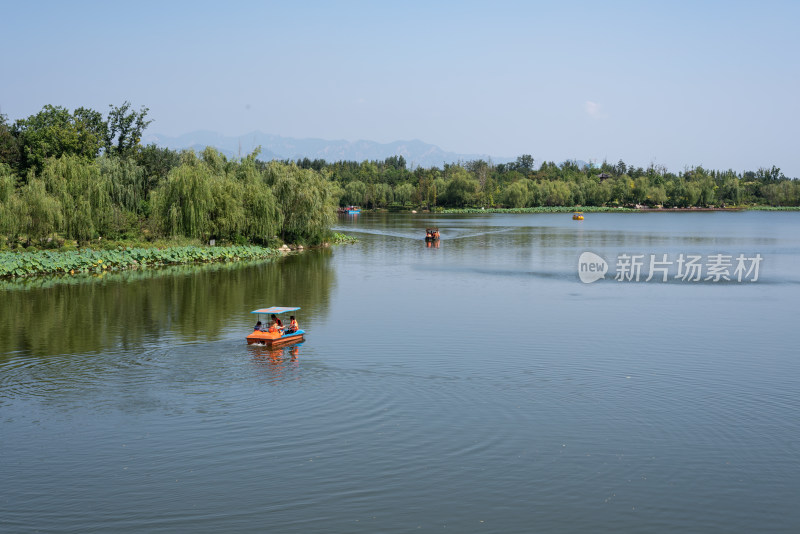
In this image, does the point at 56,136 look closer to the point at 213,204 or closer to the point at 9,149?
the point at 9,149

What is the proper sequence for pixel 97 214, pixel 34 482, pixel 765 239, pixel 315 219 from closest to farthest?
pixel 34 482, pixel 97 214, pixel 315 219, pixel 765 239

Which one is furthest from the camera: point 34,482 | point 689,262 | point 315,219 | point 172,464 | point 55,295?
point 315,219

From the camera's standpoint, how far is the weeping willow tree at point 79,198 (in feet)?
143

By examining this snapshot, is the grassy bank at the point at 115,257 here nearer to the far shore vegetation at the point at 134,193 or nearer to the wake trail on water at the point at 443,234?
the far shore vegetation at the point at 134,193

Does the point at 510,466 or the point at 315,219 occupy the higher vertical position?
the point at 315,219

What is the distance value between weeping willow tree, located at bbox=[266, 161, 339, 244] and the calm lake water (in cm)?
2521

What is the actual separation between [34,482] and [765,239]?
76.2 m

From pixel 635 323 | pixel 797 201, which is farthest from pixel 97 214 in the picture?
pixel 797 201

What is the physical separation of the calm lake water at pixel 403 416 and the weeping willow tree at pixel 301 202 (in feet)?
82.7

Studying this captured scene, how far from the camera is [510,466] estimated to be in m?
13.1

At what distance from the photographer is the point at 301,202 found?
56250 millimetres

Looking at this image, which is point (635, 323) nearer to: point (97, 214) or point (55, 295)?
point (55, 295)

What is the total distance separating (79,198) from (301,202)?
17207 millimetres

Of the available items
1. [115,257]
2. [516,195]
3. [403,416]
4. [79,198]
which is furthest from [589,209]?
[403,416]
